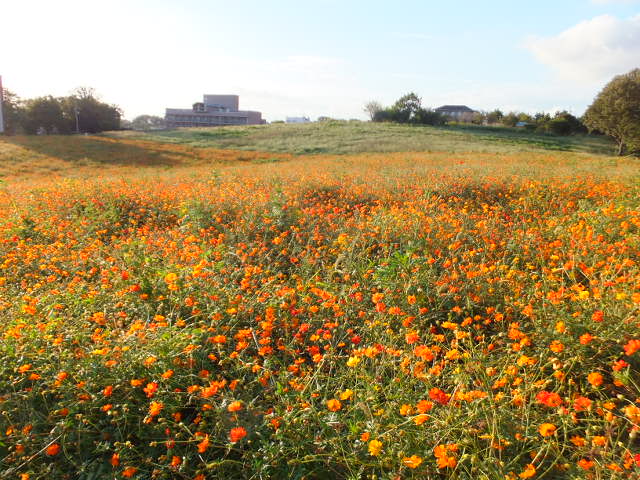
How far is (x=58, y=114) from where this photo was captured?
140 feet

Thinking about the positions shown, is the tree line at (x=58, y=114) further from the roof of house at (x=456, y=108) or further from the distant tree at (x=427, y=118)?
the roof of house at (x=456, y=108)

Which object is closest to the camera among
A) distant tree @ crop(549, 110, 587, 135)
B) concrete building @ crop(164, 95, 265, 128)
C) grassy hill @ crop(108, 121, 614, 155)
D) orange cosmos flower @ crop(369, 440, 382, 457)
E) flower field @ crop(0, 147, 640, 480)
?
orange cosmos flower @ crop(369, 440, 382, 457)

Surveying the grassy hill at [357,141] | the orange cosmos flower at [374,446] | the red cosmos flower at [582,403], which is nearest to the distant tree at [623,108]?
the grassy hill at [357,141]

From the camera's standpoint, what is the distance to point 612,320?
8.52 feet

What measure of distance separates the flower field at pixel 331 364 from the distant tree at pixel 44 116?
152 ft

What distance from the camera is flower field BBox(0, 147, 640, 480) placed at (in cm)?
201

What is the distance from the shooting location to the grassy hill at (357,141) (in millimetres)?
27484

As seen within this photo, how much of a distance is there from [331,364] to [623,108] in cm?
3483

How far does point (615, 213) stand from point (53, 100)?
5140 centimetres

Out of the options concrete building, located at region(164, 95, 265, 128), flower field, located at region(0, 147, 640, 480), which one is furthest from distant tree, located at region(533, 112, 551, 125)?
concrete building, located at region(164, 95, 265, 128)

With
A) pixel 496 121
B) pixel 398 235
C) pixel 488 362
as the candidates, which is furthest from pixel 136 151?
pixel 496 121

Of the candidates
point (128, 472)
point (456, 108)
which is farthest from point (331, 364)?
point (456, 108)

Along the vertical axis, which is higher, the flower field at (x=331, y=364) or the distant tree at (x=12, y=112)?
the distant tree at (x=12, y=112)

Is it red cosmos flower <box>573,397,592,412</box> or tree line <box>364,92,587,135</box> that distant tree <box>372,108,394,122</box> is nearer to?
tree line <box>364,92,587,135</box>
